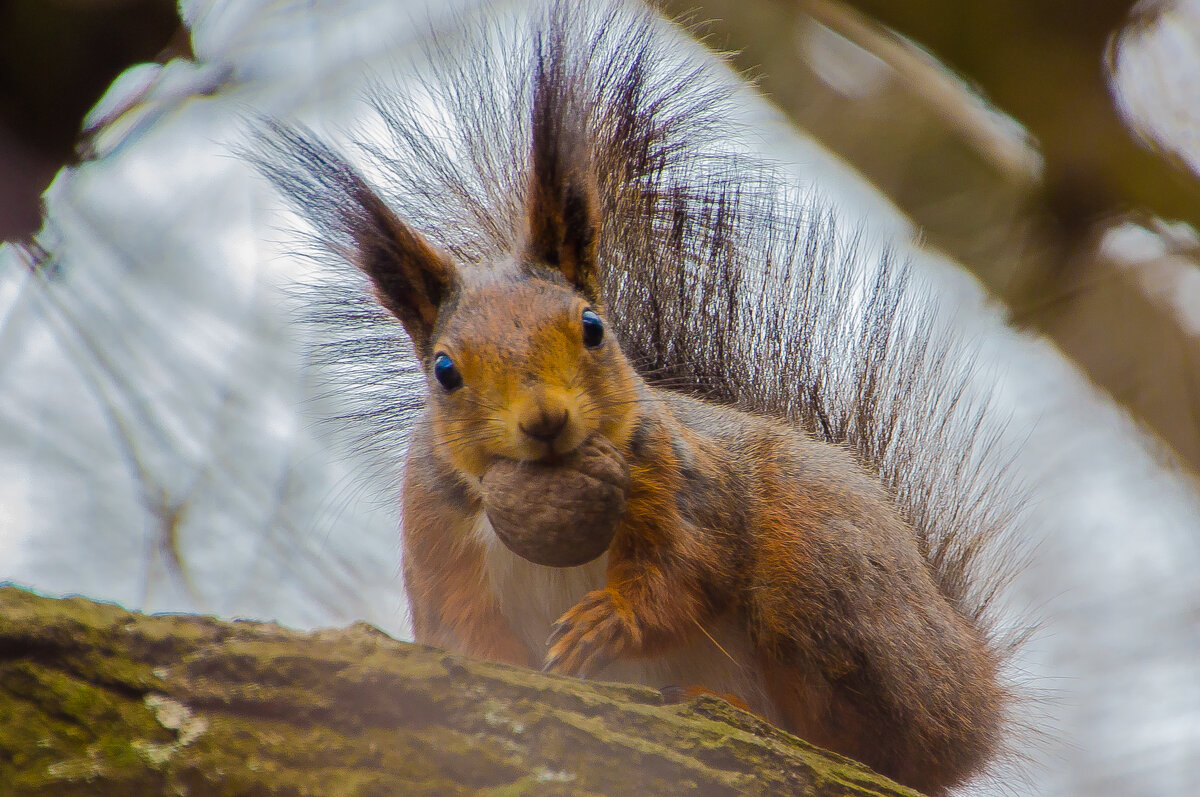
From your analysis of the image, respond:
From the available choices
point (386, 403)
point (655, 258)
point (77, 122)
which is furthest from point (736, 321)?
point (77, 122)

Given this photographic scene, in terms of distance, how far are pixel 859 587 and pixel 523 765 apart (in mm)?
990

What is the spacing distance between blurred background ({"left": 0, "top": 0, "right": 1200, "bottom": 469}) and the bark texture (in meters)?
0.71

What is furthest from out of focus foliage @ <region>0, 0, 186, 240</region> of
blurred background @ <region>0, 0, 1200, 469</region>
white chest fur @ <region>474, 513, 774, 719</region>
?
white chest fur @ <region>474, 513, 774, 719</region>

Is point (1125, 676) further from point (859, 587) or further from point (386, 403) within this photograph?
point (386, 403)

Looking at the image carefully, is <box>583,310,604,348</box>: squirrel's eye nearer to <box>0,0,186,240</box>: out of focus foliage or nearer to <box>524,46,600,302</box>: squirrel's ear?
<box>524,46,600,302</box>: squirrel's ear

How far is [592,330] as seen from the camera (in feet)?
6.05

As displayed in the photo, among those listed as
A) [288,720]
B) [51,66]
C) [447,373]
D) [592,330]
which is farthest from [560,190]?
[288,720]

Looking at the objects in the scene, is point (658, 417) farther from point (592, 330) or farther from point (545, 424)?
point (545, 424)

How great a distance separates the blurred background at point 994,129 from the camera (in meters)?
1.44

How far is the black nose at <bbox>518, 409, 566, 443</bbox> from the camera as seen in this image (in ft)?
5.15

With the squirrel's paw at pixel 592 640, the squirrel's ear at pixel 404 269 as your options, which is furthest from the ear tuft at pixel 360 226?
the squirrel's paw at pixel 592 640

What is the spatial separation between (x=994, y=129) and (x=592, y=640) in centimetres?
168

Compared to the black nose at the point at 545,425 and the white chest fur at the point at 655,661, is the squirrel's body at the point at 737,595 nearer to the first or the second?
the white chest fur at the point at 655,661

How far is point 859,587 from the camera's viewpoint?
75.8 inches
